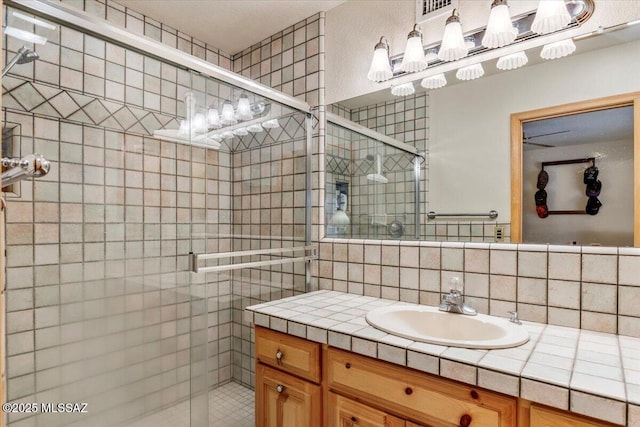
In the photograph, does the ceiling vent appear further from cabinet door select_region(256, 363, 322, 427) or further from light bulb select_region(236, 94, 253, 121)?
cabinet door select_region(256, 363, 322, 427)

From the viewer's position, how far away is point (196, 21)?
219 cm

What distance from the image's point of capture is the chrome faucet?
1447 millimetres

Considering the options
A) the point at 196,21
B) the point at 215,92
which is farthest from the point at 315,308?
the point at 196,21

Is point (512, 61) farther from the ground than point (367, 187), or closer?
farther from the ground

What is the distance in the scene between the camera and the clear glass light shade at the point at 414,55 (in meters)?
1.66

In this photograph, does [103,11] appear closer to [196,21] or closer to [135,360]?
[196,21]

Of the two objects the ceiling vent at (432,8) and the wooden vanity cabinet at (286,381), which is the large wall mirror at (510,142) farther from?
the wooden vanity cabinet at (286,381)

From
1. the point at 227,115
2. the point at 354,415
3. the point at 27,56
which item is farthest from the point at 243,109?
the point at 354,415

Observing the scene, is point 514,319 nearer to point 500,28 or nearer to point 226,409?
point 500,28

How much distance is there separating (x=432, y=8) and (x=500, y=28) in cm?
37

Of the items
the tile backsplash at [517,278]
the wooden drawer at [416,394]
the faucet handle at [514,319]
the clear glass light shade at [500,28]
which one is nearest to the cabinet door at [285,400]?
the wooden drawer at [416,394]

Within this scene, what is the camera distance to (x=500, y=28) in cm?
144

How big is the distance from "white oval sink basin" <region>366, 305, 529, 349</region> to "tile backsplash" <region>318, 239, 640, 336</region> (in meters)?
0.11

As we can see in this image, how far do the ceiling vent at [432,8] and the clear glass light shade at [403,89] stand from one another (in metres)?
0.30
